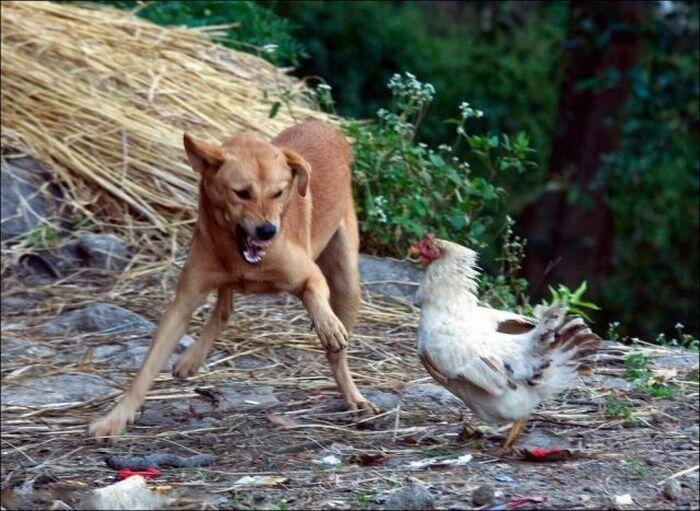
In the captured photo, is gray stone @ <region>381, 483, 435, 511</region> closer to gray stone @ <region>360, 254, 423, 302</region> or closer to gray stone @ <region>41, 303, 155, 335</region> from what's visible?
gray stone @ <region>41, 303, 155, 335</region>

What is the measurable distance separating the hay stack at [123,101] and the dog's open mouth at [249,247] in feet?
9.94

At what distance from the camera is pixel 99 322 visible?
803 cm

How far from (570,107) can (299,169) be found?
864cm

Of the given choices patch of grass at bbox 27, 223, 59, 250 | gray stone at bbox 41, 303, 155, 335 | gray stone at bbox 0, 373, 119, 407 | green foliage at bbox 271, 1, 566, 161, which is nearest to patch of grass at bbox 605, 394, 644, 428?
gray stone at bbox 0, 373, 119, 407

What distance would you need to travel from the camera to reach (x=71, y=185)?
919 cm

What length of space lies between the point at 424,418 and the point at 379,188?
116 inches

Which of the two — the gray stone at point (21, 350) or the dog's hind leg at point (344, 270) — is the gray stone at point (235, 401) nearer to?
the dog's hind leg at point (344, 270)

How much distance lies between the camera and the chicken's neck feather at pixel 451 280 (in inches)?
222

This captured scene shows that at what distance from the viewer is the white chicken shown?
5414 mm

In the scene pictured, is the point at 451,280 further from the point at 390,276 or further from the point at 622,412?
the point at 390,276

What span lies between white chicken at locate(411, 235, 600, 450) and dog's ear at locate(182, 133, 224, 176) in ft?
3.47

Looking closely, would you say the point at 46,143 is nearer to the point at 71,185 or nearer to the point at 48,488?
the point at 71,185

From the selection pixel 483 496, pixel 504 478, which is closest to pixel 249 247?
pixel 504 478

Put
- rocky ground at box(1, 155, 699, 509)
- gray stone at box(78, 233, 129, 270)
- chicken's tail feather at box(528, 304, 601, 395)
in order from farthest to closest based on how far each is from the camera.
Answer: gray stone at box(78, 233, 129, 270) → chicken's tail feather at box(528, 304, 601, 395) → rocky ground at box(1, 155, 699, 509)
